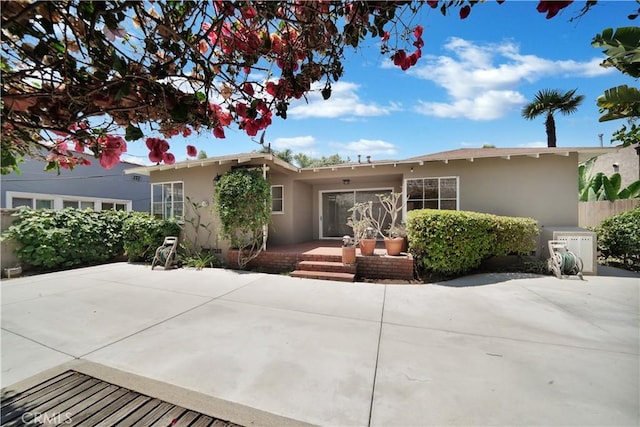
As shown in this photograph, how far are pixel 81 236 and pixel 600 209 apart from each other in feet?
67.4

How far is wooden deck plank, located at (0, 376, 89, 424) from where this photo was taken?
2.29m

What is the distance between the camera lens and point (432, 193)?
9.57 meters

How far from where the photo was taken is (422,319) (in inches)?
176

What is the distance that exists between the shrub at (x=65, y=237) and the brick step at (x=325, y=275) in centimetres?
796

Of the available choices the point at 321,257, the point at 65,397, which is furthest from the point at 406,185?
the point at 65,397

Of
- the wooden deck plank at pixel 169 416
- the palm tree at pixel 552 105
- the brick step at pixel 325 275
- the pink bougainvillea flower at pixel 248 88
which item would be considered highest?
the palm tree at pixel 552 105

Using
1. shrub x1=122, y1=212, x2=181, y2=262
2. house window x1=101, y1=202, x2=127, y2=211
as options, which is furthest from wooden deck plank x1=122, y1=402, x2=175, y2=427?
house window x1=101, y1=202, x2=127, y2=211

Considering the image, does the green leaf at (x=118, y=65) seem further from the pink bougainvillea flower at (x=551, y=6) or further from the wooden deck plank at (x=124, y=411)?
the wooden deck plank at (x=124, y=411)

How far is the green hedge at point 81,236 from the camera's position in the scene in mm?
8492

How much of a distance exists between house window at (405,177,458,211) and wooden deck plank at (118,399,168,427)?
9.23 meters

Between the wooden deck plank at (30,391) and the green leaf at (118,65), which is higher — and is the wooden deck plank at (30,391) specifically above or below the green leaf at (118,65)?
below

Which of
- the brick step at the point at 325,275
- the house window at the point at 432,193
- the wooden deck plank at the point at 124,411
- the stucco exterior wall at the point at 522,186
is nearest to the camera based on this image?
the wooden deck plank at the point at 124,411

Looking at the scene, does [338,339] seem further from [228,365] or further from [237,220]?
[237,220]

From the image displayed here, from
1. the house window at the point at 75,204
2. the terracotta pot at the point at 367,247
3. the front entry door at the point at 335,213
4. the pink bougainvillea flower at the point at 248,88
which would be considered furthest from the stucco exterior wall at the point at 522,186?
the house window at the point at 75,204
